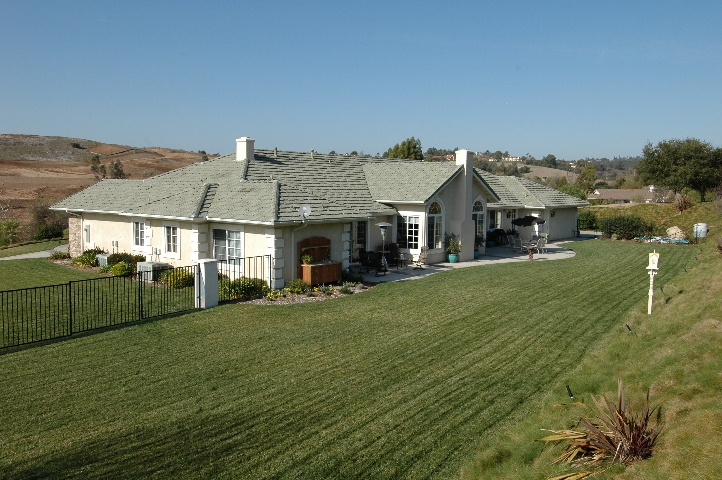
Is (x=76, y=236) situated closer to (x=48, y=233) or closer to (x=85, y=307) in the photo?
(x=48, y=233)

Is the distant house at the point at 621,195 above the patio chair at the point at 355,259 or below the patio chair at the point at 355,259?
above

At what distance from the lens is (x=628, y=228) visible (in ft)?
124

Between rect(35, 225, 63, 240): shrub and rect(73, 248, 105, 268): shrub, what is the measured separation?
11633 millimetres

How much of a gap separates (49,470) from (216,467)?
1951mm

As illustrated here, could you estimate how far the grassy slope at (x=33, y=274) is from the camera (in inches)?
745

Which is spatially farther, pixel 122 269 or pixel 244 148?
pixel 244 148

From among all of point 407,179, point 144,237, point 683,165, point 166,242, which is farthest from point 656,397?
point 683,165

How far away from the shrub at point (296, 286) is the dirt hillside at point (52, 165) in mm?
25534

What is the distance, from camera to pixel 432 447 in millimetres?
7324

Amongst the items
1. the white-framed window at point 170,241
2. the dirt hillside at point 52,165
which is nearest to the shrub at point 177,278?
the white-framed window at point 170,241

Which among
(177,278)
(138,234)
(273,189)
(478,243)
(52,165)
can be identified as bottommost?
(177,278)

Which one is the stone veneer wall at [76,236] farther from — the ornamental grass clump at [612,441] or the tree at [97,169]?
the tree at [97,169]

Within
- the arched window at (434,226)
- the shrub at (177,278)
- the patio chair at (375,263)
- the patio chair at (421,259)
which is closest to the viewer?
the shrub at (177,278)

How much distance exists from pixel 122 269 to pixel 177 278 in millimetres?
3626
